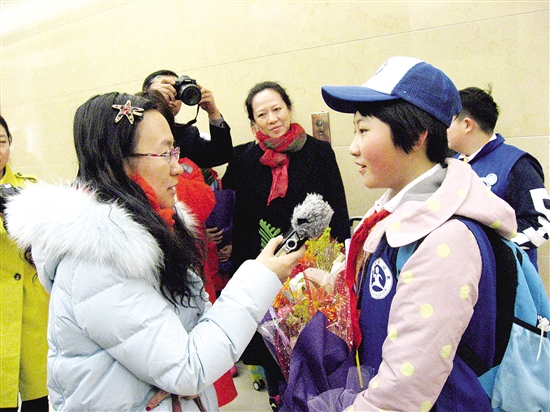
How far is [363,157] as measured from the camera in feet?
3.29

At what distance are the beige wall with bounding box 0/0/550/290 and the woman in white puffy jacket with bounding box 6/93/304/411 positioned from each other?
1.79 m

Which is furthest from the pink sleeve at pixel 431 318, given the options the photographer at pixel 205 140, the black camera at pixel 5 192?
the photographer at pixel 205 140

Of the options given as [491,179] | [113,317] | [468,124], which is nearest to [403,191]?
[113,317]

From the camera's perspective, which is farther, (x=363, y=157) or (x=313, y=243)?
(x=313, y=243)

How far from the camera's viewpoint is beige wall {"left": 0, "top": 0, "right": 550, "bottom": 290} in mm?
2205

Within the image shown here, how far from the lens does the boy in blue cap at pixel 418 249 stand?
79 cm

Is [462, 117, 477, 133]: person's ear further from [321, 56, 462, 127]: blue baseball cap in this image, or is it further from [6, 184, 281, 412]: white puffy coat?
[6, 184, 281, 412]: white puffy coat

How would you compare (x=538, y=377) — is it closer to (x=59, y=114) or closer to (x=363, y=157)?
(x=363, y=157)

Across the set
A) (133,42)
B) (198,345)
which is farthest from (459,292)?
(133,42)

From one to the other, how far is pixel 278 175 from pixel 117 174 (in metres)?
1.31

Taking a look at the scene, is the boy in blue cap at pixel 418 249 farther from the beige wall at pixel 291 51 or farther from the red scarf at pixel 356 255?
the beige wall at pixel 291 51

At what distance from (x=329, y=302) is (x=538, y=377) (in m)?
0.48

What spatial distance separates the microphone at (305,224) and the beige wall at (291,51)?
5.33 ft

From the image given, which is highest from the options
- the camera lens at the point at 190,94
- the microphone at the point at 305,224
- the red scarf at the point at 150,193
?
the camera lens at the point at 190,94
